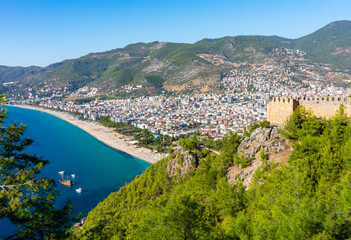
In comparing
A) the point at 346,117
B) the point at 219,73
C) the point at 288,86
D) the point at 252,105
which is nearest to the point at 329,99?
the point at 346,117

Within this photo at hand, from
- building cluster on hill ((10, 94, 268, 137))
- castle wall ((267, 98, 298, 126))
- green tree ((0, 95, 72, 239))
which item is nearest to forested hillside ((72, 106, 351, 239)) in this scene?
castle wall ((267, 98, 298, 126))

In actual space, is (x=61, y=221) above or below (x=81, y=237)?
above

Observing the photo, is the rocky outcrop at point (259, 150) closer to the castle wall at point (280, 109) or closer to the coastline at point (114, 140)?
the castle wall at point (280, 109)

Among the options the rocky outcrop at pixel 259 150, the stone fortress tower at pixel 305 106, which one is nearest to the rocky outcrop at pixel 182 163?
the rocky outcrop at pixel 259 150

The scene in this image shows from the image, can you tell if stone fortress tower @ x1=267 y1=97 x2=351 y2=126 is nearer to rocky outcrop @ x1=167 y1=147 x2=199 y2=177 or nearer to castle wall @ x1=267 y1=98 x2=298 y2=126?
castle wall @ x1=267 y1=98 x2=298 y2=126

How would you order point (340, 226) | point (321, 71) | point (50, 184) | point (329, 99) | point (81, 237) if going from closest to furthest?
point (340, 226) → point (50, 184) → point (81, 237) → point (329, 99) → point (321, 71)

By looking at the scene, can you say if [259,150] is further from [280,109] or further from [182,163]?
[182,163]

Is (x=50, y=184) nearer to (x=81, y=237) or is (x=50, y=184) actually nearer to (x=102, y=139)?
(x=81, y=237)

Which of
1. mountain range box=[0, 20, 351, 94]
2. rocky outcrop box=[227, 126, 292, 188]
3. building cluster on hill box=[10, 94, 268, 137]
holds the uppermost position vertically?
mountain range box=[0, 20, 351, 94]
